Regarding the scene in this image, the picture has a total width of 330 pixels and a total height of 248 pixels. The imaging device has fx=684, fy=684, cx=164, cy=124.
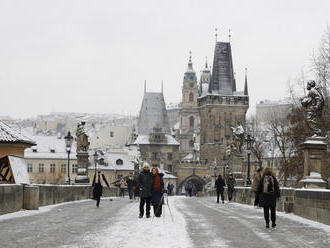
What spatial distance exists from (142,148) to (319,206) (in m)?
129

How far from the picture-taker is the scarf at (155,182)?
18969 millimetres

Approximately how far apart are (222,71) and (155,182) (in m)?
126

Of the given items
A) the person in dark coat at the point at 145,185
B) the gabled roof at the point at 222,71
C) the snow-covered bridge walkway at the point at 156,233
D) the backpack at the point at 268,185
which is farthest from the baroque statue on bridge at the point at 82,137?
the gabled roof at the point at 222,71

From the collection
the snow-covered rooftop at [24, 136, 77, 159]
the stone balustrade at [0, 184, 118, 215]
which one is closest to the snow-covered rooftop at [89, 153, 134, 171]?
the snow-covered rooftop at [24, 136, 77, 159]

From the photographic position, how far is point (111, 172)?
4532 inches

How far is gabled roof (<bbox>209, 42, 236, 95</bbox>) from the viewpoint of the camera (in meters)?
143

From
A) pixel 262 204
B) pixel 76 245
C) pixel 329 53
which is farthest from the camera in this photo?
pixel 329 53

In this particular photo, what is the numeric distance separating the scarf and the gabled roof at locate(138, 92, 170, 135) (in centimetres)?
12977

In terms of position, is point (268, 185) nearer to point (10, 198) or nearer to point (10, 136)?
point (10, 198)

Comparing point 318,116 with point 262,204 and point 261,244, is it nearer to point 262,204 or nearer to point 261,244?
point 262,204

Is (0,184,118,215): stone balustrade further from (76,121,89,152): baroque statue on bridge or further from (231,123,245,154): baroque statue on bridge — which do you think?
(231,123,245,154): baroque statue on bridge

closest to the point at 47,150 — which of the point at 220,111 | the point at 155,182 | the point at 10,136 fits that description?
the point at 220,111

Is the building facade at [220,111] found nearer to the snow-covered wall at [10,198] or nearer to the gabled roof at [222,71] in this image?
the gabled roof at [222,71]

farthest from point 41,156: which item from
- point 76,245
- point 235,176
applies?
point 76,245
